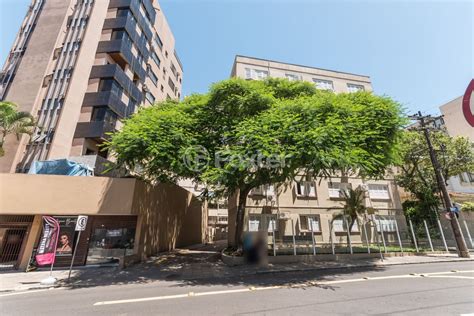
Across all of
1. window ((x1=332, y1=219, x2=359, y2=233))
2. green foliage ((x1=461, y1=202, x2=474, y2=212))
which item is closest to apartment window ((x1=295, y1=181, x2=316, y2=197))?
window ((x1=332, y1=219, x2=359, y2=233))

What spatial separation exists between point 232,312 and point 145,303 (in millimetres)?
2941

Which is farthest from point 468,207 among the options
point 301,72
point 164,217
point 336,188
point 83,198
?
point 83,198

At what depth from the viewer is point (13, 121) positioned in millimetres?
18438

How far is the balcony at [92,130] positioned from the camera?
2186 centimetres

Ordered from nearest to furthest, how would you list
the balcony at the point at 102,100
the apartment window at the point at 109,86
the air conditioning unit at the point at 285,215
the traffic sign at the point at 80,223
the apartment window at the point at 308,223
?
the traffic sign at the point at 80,223, the air conditioning unit at the point at 285,215, the apartment window at the point at 308,223, the balcony at the point at 102,100, the apartment window at the point at 109,86

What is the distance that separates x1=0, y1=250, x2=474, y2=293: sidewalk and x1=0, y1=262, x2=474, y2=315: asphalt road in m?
0.78

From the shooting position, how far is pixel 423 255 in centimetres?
1597

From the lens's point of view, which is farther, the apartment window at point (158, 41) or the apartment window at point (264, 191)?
the apartment window at point (158, 41)

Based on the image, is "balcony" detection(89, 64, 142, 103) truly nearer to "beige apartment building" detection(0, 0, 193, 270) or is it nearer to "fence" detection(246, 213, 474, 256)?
"beige apartment building" detection(0, 0, 193, 270)

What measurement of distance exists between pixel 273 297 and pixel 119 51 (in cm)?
2740

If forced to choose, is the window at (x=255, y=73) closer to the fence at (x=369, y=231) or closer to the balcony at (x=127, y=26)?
the balcony at (x=127, y=26)

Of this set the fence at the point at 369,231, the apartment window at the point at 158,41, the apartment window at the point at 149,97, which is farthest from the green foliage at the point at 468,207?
the apartment window at the point at 158,41

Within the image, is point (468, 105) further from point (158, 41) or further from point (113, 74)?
point (158, 41)

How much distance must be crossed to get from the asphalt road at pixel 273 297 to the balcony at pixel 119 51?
23689 millimetres
